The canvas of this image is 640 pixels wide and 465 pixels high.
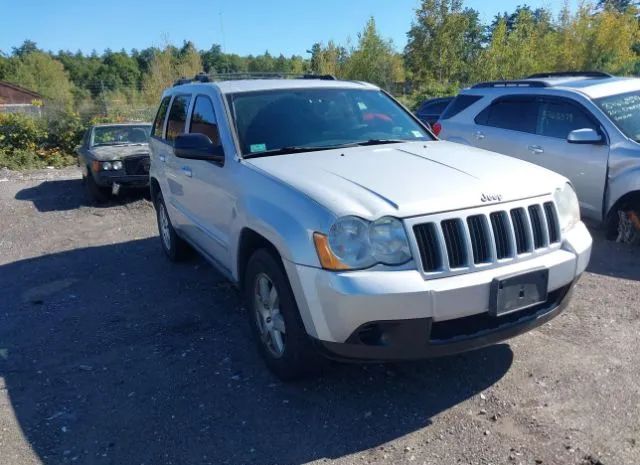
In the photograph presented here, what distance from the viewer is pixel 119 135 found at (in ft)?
37.6

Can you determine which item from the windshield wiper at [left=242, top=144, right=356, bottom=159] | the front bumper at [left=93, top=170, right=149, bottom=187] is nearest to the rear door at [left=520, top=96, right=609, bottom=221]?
the windshield wiper at [left=242, top=144, right=356, bottom=159]

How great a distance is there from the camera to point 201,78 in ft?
17.6

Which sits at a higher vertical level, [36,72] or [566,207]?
[36,72]

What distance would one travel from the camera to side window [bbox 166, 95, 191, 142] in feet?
17.1

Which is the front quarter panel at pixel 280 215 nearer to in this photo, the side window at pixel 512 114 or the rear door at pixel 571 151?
the rear door at pixel 571 151

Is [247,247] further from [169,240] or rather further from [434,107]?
[434,107]

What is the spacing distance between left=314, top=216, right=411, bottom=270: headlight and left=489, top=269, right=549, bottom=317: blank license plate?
503mm

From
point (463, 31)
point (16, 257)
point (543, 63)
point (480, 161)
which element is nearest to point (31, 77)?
point (463, 31)

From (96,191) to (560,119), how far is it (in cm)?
772

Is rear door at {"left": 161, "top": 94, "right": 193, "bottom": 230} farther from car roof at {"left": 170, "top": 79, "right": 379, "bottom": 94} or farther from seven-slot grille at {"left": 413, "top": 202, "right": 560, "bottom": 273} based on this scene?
seven-slot grille at {"left": 413, "top": 202, "right": 560, "bottom": 273}

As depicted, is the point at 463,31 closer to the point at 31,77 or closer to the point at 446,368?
the point at 446,368

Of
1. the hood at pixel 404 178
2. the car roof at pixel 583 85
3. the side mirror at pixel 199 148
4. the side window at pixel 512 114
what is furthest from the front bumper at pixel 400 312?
the side window at pixel 512 114

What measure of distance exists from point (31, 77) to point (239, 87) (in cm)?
Answer: 7163

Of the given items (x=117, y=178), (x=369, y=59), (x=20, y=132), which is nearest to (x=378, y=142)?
(x=117, y=178)
